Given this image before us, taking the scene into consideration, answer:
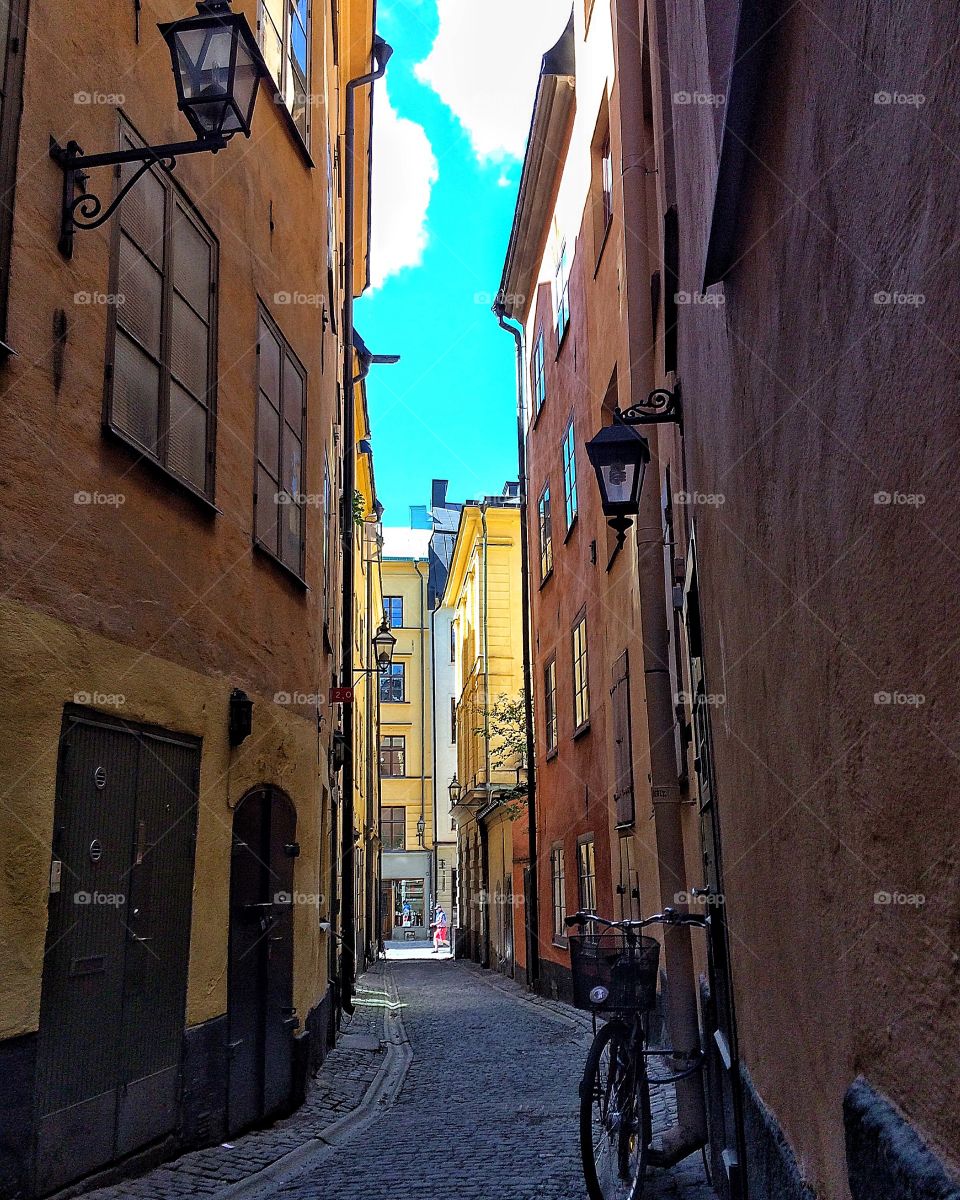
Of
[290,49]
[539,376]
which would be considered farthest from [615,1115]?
[539,376]

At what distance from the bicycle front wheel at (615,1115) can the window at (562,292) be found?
1226cm

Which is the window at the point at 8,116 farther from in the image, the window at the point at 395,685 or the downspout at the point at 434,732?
the window at the point at 395,685

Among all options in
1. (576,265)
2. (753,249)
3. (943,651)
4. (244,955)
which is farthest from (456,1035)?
(943,651)

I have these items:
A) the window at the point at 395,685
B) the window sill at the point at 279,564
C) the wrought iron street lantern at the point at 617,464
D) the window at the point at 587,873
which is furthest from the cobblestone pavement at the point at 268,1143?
the window at the point at 395,685

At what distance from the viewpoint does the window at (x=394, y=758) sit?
1907 inches

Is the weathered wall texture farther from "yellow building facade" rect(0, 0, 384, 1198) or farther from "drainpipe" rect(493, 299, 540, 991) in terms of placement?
"drainpipe" rect(493, 299, 540, 991)

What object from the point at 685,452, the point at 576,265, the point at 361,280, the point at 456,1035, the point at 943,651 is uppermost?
the point at 361,280

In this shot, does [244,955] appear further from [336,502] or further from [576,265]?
[576,265]

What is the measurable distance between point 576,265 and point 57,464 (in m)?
11.0

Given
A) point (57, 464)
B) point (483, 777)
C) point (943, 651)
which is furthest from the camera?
point (483, 777)

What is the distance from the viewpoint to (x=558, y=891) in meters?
17.2

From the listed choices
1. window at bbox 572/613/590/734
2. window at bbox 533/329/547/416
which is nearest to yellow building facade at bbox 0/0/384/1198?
window at bbox 572/613/590/734

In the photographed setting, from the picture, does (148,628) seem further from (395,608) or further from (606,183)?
(395,608)

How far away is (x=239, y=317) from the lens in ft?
26.9
